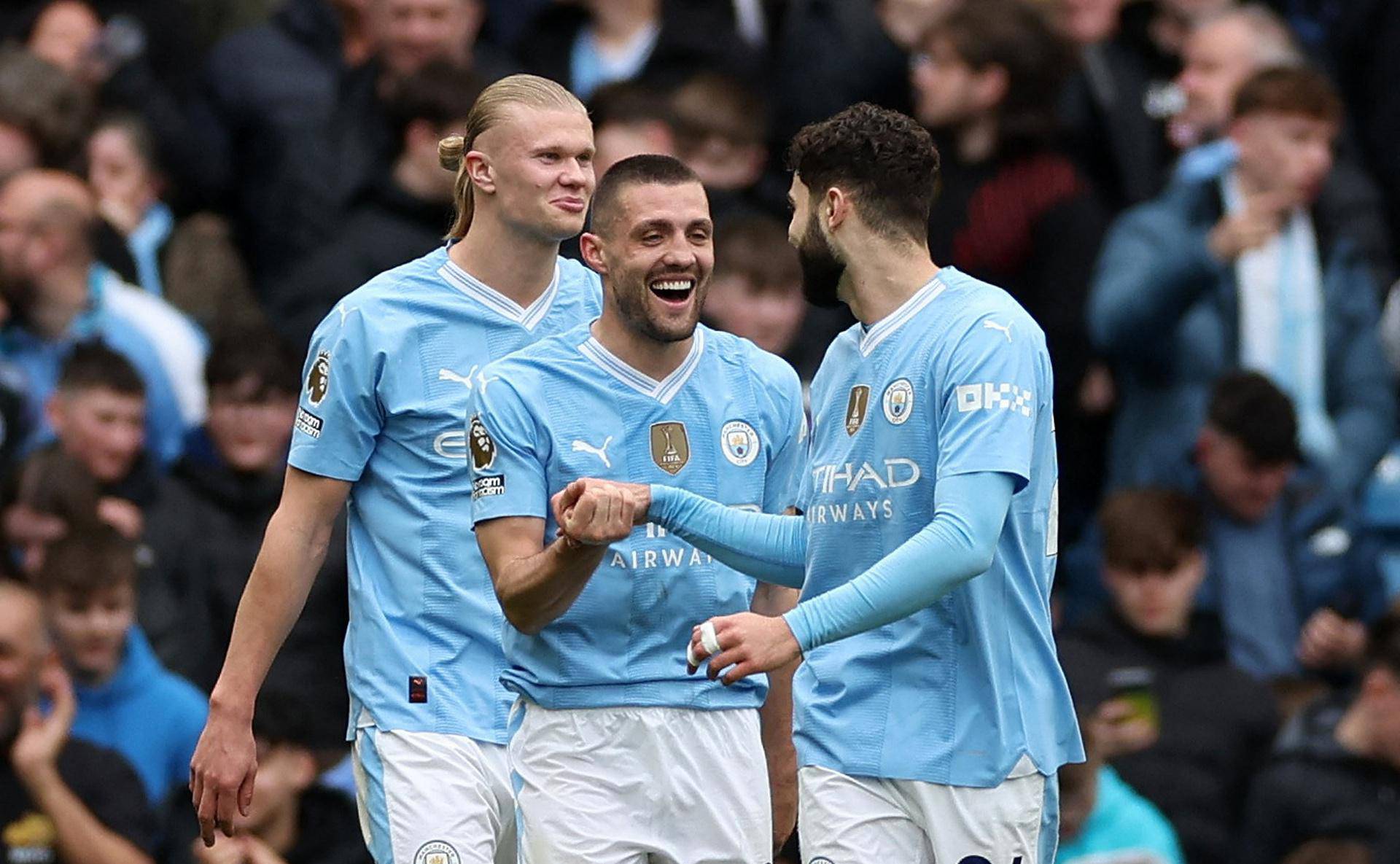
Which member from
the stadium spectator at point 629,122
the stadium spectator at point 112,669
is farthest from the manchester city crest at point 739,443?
the stadium spectator at point 629,122

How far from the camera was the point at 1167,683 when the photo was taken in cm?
975

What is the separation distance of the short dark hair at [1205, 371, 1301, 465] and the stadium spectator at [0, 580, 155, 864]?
4.18m

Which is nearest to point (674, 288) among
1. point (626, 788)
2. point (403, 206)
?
point (626, 788)

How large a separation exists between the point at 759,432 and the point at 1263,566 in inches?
160

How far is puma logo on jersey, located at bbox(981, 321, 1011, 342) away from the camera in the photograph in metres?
6.16

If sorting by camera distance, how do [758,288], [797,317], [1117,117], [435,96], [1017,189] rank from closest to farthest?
[758,288] < [797,317] < [1017,189] < [435,96] < [1117,117]

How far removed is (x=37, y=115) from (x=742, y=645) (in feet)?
21.1

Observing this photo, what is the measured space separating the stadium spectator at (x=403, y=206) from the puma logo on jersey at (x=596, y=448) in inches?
166

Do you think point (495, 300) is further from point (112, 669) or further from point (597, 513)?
point (112, 669)

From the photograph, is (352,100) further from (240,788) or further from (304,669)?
(240,788)

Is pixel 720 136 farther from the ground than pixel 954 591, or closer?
farther from the ground

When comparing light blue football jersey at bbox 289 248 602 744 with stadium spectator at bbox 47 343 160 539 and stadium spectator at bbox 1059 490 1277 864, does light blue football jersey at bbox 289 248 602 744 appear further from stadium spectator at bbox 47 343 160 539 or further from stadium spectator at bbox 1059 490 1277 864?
stadium spectator at bbox 47 343 160 539

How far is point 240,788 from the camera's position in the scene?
22.5 ft

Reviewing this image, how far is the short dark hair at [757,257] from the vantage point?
33.7ft
